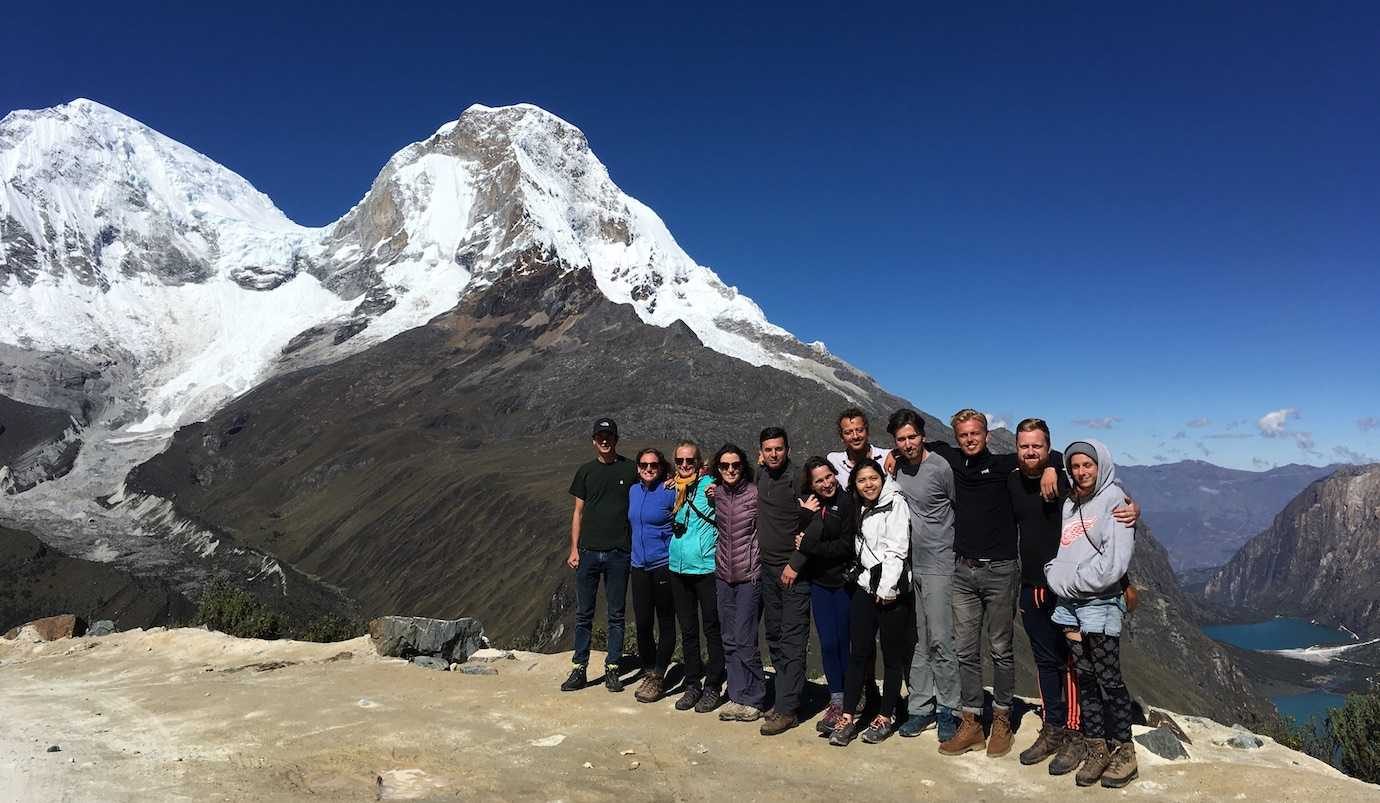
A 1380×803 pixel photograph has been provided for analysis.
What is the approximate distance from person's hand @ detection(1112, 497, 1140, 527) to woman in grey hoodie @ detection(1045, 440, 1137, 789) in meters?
0.04

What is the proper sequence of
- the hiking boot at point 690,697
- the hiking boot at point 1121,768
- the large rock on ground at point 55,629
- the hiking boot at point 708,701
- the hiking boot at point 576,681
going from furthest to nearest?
1. the large rock on ground at point 55,629
2. the hiking boot at point 576,681
3. the hiking boot at point 690,697
4. the hiking boot at point 708,701
5. the hiking boot at point 1121,768

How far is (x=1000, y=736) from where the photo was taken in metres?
7.70

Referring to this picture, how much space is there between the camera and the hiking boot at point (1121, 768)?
6961 millimetres

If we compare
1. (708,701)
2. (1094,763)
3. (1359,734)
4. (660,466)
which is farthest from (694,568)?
(1359,734)

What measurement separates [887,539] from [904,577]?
379 millimetres

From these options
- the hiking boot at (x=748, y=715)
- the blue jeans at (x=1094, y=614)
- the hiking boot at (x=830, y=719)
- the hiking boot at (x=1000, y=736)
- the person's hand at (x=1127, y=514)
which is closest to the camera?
the person's hand at (x=1127, y=514)

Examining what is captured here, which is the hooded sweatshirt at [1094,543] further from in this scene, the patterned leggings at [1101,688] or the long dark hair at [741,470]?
the long dark hair at [741,470]

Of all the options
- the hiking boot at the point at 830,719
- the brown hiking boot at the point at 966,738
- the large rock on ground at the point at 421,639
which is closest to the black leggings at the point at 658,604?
the hiking boot at the point at 830,719

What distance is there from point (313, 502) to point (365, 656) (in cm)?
10210

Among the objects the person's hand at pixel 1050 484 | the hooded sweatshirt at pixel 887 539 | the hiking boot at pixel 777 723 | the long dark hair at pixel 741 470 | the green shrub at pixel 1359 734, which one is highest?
the long dark hair at pixel 741 470

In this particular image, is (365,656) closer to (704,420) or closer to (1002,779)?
(1002,779)

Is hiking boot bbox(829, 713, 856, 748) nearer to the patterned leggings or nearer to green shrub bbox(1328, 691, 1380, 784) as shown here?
the patterned leggings

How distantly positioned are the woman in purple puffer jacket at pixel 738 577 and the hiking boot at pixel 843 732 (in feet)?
3.10

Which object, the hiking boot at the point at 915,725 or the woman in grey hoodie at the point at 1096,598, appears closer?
the woman in grey hoodie at the point at 1096,598
